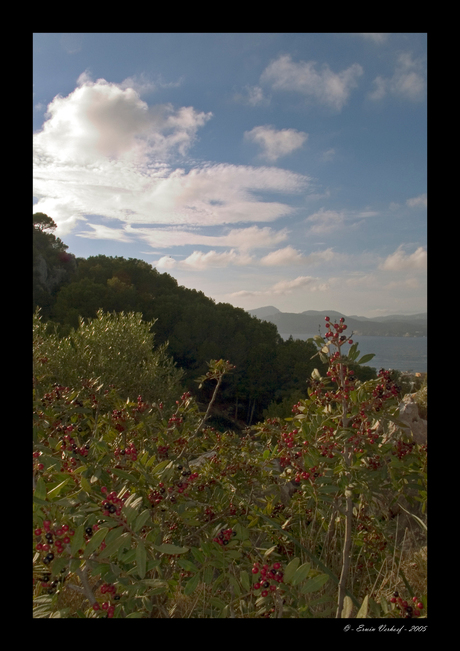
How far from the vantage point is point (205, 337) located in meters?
22.3

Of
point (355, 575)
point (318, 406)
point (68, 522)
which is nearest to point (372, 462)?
point (318, 406)

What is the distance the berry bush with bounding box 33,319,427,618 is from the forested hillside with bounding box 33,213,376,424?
1655 cm

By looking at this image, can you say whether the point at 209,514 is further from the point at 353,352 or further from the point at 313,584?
the point at 353,352

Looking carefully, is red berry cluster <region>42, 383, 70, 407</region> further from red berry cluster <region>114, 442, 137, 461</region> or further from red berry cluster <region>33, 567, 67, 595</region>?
red berry cluster <region>33, 567, 67, 595</region>

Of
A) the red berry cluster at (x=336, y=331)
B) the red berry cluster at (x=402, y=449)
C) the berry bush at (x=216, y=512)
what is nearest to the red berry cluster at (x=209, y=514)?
the berry bush at (x=216, y=512)

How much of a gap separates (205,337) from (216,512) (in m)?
20.0

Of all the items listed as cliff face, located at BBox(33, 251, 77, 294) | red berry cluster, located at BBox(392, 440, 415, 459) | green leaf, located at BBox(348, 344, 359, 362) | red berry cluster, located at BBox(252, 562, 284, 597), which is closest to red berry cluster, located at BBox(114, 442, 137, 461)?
red berry cluster, located at BBox(252, 562, 284, 597)

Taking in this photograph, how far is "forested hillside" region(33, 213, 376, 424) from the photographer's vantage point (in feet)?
66.7

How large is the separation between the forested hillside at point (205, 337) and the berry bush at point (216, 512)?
1655cm

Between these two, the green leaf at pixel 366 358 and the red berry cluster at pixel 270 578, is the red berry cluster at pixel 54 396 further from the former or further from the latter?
the green leaf at pixel 366 358

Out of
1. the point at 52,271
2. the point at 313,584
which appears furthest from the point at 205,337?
the point at 313,584
